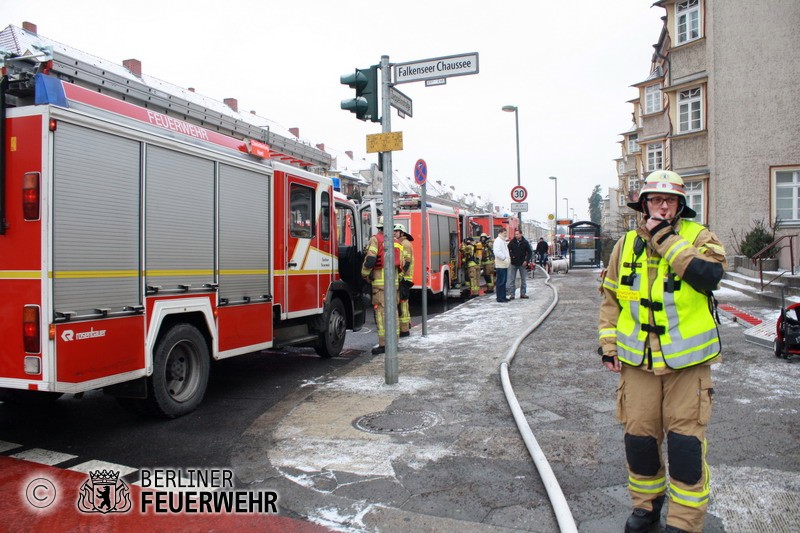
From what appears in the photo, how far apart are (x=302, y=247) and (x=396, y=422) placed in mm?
3193

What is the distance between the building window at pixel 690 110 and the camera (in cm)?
2095

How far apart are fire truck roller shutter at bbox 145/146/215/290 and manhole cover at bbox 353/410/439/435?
210cm

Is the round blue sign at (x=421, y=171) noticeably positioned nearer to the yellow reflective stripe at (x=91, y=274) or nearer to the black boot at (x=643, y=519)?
the yellow reflective stripe at (x=91, y=274)

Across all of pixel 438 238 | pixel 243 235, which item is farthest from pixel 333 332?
pixel 438 238

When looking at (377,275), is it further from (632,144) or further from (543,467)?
(632,144)

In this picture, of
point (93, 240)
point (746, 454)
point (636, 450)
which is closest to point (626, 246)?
point (636, 450)

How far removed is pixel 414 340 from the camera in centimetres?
1002

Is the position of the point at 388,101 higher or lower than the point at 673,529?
higher

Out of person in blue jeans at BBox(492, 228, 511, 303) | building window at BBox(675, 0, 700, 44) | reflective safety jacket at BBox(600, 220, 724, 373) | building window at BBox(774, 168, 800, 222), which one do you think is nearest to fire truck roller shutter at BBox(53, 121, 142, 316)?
reflective safety jacket at BBox(600, 220, 724, 373)

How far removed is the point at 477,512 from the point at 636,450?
1.03m

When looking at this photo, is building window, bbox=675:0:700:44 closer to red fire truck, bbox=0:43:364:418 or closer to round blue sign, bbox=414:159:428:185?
round blue sign, bbox=414:159:428:185

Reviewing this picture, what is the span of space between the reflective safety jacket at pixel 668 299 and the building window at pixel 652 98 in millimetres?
38732

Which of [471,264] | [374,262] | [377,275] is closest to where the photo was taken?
[374,262]

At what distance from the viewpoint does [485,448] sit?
477cm
